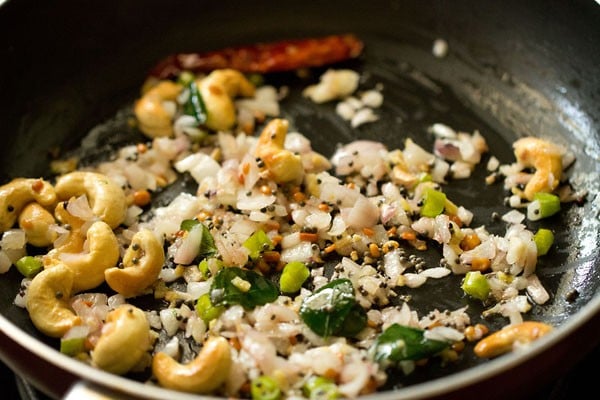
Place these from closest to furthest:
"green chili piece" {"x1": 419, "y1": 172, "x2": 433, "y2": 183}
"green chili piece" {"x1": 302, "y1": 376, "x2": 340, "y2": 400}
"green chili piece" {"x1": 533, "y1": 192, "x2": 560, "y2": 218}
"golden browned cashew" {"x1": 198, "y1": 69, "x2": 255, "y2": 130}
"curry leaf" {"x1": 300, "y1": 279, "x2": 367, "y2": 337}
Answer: "green chili piece" {"x1": 302, "y1": 376, "x2": 340, "y2": 400}, "curry leaf" {"x1": 300, "y1": 279, "x2": 367, "y2": 337}, "green chili piece" {"x1": 533, "y1": 192, "x2": 560, "y2": 218}, "green chili piece" {"x1": 419, "y1": 172, "x2": 433, "y2": 183}, "golden browned cashew" {"x1": 198, "y1": 69, "x2": 255, "y2": 130}

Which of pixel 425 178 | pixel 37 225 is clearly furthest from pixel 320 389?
pixel 37 225

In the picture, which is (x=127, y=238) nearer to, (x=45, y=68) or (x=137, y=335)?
(x=137, y=335)

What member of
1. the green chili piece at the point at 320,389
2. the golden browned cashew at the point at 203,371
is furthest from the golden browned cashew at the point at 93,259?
the green chili piece at the point at 320,389

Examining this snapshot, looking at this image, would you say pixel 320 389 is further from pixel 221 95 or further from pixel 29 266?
pixel 221 95

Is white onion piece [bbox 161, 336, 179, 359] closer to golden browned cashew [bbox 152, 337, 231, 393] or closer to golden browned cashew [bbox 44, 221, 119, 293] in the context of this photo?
golden browned cashew [bbox 152, 337, 231, 393]

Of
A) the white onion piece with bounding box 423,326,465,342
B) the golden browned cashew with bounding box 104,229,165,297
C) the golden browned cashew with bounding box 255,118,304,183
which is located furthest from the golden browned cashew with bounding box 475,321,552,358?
the golden browned cashew with bounding box 104,229,165,297

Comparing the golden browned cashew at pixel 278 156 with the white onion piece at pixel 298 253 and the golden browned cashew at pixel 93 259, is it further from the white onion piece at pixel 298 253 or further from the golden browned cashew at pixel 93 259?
the golden browned cashew at pixel 93 259
